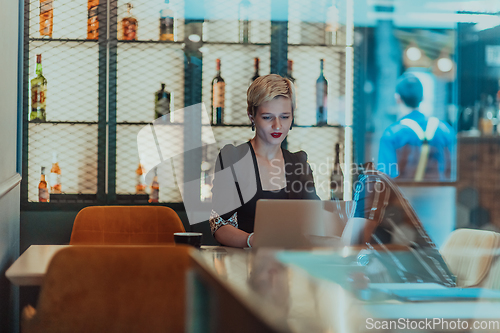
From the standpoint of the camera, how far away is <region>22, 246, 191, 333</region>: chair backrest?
0.84 m

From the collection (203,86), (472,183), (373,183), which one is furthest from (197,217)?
(472,183)

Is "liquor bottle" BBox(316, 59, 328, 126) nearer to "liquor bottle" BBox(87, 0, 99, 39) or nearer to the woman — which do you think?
the woman

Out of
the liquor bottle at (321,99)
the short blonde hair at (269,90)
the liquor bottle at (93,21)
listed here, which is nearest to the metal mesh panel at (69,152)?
the liquor bottle at (93,21)

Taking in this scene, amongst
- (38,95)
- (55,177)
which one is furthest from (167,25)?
(55,177)

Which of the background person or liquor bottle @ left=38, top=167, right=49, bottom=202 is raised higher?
the background person

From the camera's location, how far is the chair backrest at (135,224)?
6.08 feet

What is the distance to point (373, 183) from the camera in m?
1.04

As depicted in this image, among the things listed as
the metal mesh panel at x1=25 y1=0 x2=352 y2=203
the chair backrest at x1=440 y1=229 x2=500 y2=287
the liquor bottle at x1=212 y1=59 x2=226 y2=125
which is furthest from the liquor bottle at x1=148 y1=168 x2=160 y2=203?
the chair backrest at x1=440 y1=229 x2=500 y2=287

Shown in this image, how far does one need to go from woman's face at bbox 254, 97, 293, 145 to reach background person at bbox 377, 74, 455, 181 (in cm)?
263

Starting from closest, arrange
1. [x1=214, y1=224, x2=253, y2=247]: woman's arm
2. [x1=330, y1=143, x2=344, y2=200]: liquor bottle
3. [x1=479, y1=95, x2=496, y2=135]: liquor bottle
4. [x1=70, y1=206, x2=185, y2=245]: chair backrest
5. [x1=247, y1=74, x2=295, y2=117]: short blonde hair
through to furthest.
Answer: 1. [x1=214, y1=224, x2=253, y2=247]: woman's arm
2. [x1=247, y1=74, x2=295, y2=117]: short blonde hair
3. [x1=70, y1=206, x2=185, y2=245]: chair backrest
4. [x1=330, y1=143, x2=344, y2=200]: liquor bottle
5. [x1=479, y1=95, x2=496, y2=135]: liquor bottle

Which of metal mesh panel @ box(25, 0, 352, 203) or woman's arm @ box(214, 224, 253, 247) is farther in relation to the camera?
metal mesh panel @ box(25, 0, 352, 203)

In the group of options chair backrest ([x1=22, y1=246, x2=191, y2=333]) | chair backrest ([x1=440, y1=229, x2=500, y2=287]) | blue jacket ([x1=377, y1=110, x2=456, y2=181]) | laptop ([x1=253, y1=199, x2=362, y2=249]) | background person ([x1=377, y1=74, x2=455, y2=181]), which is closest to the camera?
chair backrest ([x1=22, y1=246, x2=191, y2=333])

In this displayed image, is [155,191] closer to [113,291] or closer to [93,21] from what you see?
[93,21]

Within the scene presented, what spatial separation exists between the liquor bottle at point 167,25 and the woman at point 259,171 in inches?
36.3
